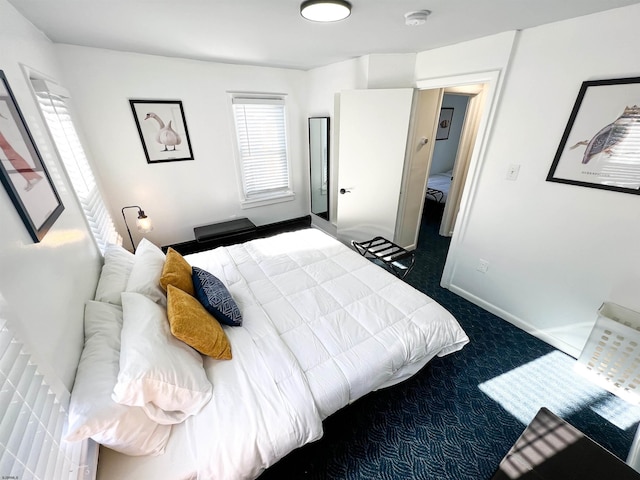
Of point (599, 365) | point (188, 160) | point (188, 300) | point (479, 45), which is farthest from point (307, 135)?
point (599, 365)

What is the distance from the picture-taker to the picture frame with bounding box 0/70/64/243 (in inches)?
37.9

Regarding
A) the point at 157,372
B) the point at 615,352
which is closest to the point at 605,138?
the point at 615,352

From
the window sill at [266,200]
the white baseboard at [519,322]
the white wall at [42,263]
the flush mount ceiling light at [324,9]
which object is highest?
the flush mount ceiling light at [324,9]

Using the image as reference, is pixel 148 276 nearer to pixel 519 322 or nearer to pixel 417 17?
pixel 417 17

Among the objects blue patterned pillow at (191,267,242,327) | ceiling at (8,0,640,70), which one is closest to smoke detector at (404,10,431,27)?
ceiling at (8,0,640,70)

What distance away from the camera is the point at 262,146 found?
11.5ft

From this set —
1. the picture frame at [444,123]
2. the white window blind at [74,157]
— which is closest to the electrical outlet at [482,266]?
the white window blind at [74,157]

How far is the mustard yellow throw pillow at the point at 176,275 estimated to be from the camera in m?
1.52

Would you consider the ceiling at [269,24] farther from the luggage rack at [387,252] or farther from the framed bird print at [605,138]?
the luggage rack at [387,252]

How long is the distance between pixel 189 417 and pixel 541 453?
4.87 feet

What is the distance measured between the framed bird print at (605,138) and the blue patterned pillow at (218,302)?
2.35m

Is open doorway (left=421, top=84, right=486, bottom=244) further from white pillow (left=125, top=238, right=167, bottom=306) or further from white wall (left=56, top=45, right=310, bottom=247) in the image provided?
white pillow (left=125, top=238, right=167, bottom=306)

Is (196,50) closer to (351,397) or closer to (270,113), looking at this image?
(270,113)

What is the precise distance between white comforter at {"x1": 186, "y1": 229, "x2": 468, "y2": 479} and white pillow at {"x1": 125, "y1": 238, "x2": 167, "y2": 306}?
1.37ft
